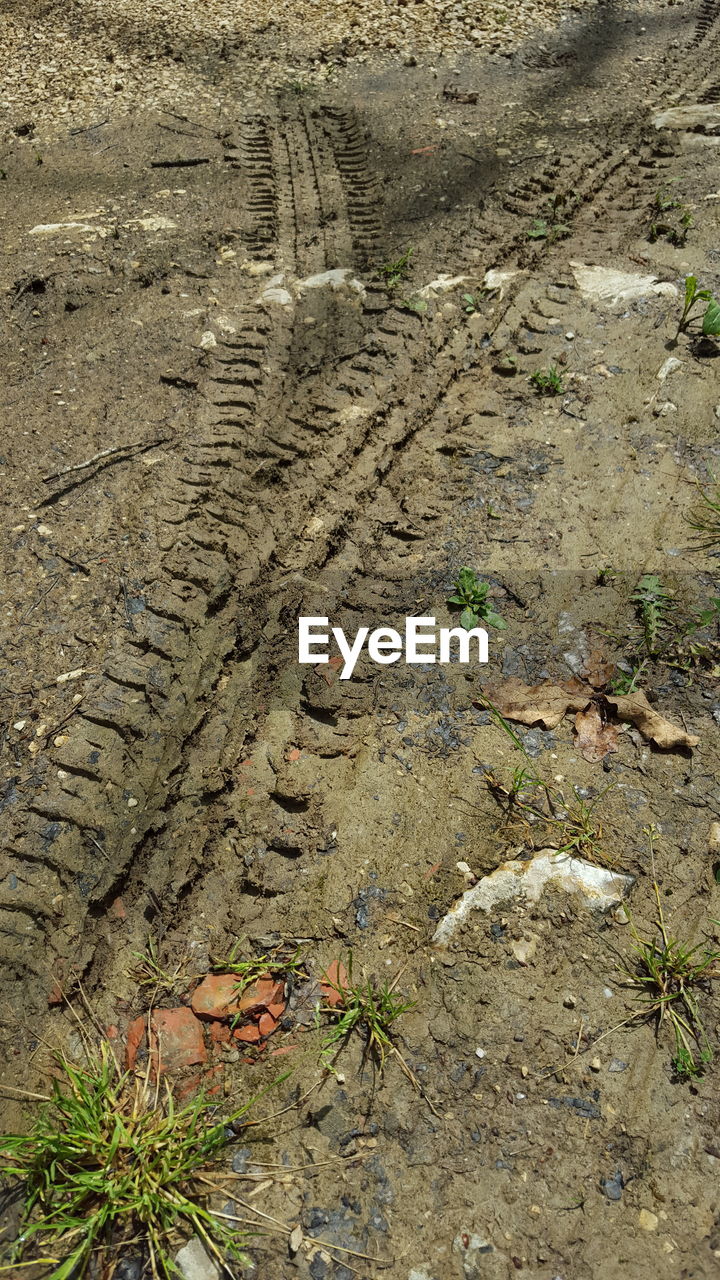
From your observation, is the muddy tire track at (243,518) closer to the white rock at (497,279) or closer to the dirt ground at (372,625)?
the dirt ground at (372,625)

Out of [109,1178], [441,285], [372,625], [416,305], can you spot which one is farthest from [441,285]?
[109,1178]

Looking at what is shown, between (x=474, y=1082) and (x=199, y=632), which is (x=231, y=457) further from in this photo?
(x=474, y=1082)

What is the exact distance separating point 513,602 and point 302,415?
138 cm

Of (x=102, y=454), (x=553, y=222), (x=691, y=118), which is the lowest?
(x=102, y=454)

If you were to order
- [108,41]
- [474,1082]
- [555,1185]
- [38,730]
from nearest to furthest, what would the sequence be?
[555,1185], [474,1082], [38,730], [108,41]

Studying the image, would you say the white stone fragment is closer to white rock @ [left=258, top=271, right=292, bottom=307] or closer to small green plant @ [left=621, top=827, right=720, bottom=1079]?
white rock @ [left=258, top=271, right=292, bottom=307]

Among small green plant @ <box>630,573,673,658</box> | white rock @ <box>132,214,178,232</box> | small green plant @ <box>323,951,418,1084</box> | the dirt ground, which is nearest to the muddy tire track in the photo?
the dirt ground

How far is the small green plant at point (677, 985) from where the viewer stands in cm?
214

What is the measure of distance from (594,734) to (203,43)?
6.47 metres

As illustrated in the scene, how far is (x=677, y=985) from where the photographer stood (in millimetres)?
2244

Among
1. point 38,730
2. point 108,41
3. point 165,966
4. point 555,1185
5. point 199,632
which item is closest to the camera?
point 555,1185

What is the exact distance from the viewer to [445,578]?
10.6 ft

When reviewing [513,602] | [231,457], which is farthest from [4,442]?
[513,602]

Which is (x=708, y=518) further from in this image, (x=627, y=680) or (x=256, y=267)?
(x=256, y=267)
